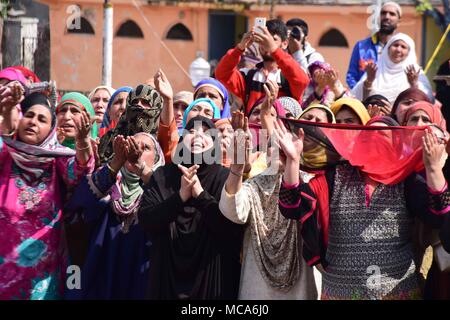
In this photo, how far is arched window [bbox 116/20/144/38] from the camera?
23.9 m

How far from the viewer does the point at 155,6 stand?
23.5 m

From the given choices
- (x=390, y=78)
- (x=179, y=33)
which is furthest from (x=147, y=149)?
(x=179, y=33)

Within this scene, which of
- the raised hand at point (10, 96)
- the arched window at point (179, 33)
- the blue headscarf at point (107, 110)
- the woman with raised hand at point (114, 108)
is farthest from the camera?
the arched window at point (179, 33)

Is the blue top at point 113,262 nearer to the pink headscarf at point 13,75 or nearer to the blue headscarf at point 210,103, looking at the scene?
the blue headscarf at point 210,103

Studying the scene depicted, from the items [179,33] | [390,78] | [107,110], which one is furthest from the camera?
[179,33]

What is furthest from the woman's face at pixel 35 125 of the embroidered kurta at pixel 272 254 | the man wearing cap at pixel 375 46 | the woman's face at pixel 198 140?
the man wearing cap at pixel 375 46

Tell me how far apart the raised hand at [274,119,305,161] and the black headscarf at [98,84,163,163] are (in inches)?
50.9

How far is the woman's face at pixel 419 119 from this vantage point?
625 cm

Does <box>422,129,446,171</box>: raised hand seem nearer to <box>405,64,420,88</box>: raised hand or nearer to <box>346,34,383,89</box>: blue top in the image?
<box>405,64,420,88</box>: raised hand

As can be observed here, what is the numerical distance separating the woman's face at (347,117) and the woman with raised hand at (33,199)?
1.51m

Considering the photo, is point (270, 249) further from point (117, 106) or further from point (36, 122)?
point (117, 106)

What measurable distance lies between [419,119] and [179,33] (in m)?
18.0

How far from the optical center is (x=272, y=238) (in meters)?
5.88

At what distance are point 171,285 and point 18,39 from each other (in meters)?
10.5
